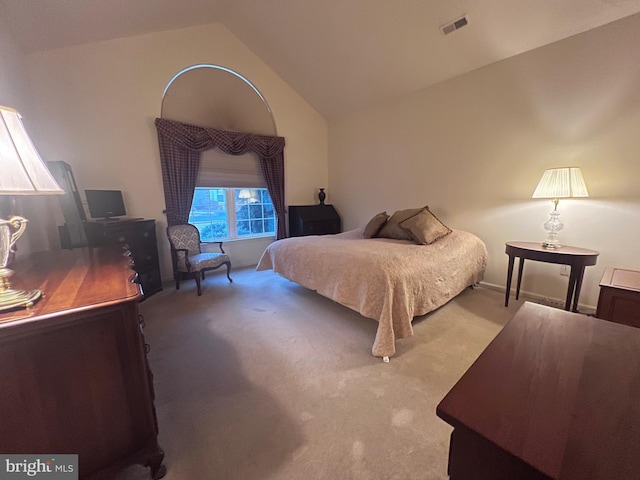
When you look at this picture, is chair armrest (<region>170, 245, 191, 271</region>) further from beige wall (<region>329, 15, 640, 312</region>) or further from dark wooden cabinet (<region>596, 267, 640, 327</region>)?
dark wooden cabinet (<region>596, 267, 640, 327</region>)

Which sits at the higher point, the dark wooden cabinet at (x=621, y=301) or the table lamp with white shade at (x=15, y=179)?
the table lamp with white shade at (x=15, y=179)

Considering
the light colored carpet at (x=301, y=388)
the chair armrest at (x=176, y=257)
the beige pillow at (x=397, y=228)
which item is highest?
the beige pillow at (x=397, y=228)

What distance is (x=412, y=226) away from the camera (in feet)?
9.59

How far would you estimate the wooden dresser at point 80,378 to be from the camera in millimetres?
785

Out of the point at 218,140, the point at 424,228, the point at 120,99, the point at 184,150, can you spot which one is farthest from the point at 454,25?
the point at 120,99

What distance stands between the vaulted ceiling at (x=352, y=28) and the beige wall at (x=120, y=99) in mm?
165

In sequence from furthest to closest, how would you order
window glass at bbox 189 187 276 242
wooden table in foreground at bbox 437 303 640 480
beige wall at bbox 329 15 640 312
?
window glass at bbox 189 187 276 242
beige wall at bbox 329 15 640 312
wooden table in foreground at bbox 437 303 640 480

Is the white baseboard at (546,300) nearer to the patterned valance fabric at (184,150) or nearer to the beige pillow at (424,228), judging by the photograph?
the beige pillow at (424,228)

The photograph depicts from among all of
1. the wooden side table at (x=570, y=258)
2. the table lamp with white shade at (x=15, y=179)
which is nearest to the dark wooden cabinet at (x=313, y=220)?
the wooden side table at (x=570, y=258)

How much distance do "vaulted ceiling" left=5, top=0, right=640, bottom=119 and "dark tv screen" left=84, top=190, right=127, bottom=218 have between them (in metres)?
1.44

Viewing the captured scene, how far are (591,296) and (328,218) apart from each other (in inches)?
140

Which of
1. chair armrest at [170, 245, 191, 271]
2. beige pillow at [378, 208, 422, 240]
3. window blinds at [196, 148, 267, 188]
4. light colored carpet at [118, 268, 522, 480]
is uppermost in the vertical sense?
window blinds at [196, 148, 267, 188]

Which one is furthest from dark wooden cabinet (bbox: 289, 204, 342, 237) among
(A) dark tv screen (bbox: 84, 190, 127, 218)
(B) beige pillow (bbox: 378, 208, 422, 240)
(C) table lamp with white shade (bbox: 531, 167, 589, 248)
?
(C) table lamp with white shade (bbox: 531, 167, 589, 248)

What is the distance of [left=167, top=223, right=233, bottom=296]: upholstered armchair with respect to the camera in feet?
10.6
